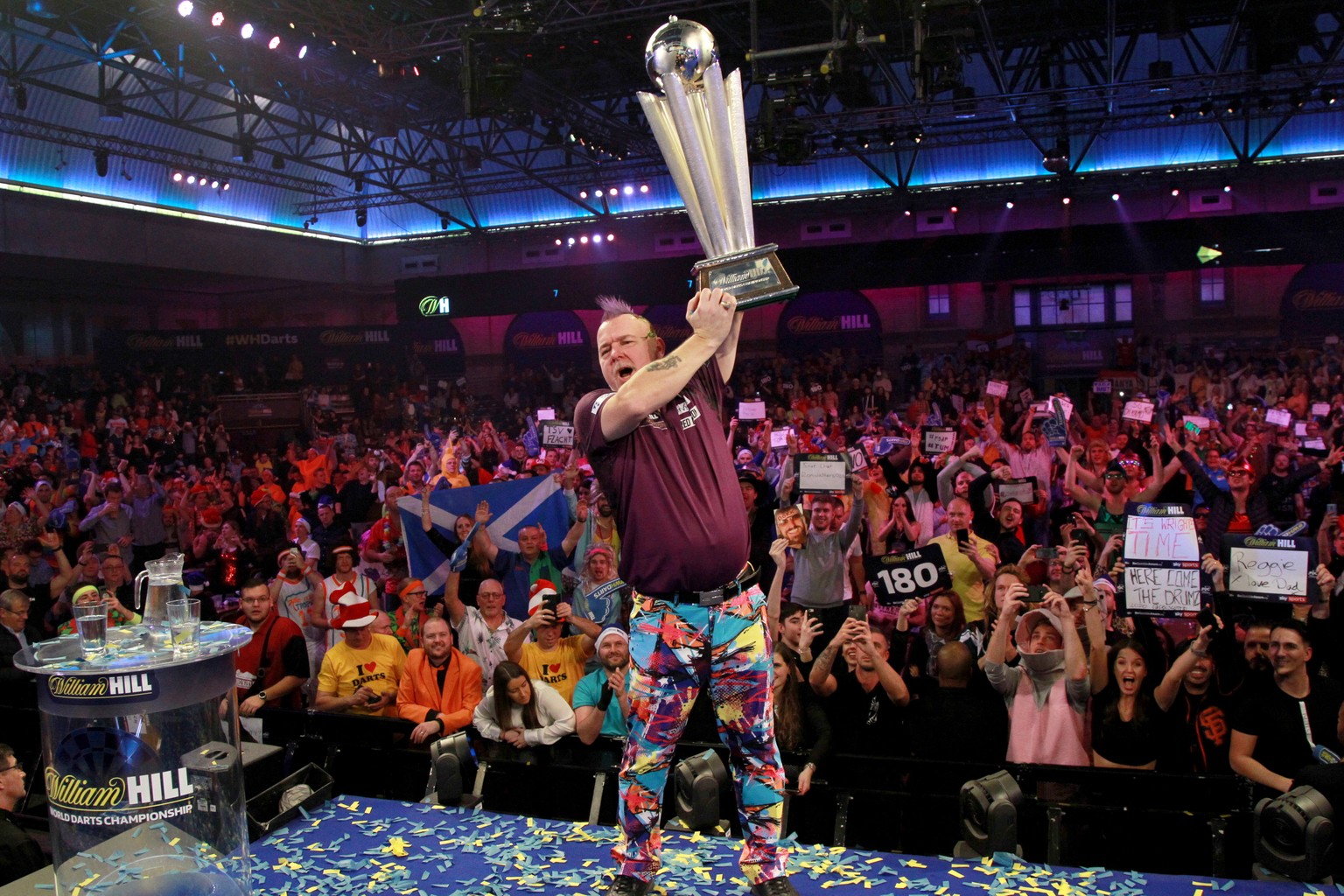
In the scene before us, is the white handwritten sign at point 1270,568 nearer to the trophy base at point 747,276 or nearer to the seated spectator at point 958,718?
the seated spectator at point 958,718

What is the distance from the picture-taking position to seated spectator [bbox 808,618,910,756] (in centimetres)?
455

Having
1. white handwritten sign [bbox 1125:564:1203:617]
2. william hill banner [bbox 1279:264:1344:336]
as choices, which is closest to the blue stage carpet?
white handwritten sign [bbox 1125:564:1203:617]

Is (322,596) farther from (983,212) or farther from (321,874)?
(983,212)

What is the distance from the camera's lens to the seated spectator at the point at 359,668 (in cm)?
548

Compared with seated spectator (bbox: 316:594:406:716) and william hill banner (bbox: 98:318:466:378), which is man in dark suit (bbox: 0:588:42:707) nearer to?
seated spectator (bbox: 316:594:406:716)

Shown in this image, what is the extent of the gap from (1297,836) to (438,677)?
3.99 metres

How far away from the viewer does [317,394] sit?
1842 cm

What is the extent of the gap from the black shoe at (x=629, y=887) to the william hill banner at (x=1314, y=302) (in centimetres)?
1978

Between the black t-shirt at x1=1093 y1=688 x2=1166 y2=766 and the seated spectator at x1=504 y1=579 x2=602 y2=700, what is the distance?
8.22ft

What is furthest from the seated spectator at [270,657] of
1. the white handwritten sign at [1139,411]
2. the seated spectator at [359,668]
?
the white handwritten sign at [1139,411]

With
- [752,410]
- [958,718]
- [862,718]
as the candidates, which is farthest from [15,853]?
[752,410]

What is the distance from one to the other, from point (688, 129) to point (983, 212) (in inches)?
750

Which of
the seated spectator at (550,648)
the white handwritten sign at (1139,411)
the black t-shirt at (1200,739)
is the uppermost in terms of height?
the white handwritten sign at (1139,411)

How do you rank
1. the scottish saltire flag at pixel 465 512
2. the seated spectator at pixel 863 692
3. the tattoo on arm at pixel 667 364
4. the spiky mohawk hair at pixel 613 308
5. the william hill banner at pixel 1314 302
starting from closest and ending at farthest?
1. the tattoo on arm at pixel 667 364
2. the spiky mohawk hair at pixel 613 308
3. the seated spectator at pixel 863 692
4. the scottish saltire flag at pixel 465 512
5. the william hill banner at pixel 1314 302
